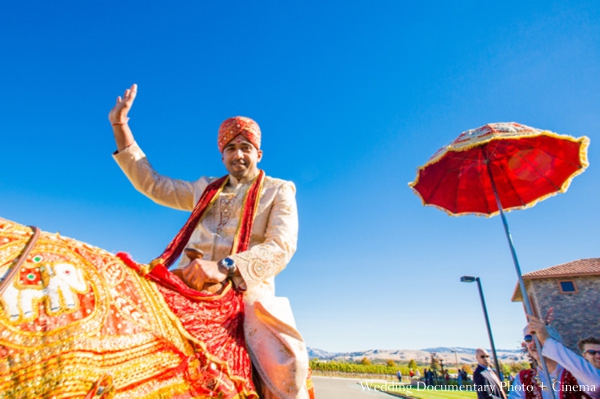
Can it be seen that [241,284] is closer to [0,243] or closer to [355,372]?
[0,243]

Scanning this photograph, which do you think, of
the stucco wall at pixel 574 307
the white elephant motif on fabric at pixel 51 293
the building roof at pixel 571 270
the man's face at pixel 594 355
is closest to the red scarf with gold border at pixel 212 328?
the white elephant motif on fabric at pixel 51 293

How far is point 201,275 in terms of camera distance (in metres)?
1.80

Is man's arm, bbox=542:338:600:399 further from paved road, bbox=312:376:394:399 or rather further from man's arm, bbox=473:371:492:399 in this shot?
paved road, bbox=312:376:394:399

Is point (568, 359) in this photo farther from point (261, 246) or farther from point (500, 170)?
point (261, 246)

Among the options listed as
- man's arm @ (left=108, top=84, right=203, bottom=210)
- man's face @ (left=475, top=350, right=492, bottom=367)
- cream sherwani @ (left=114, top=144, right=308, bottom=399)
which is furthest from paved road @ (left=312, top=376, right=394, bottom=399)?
cream sherwani @ (left=114, top=144, right=308, bottom=399)

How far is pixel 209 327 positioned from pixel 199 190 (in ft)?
4.71

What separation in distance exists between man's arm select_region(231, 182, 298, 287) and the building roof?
31289 millimetres

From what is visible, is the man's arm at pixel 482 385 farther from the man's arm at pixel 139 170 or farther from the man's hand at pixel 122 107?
the man's hand at pixel 122 107

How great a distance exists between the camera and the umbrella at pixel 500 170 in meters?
4.28

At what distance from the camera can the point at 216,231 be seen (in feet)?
7.99

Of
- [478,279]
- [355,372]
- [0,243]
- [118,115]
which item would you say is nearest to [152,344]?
[0,243]

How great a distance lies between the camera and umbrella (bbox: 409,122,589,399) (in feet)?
14.0

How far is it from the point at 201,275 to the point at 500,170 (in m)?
4.98

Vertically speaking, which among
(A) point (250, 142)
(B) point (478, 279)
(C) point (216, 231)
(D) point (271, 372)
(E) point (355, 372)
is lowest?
(E) point (355, 372)
